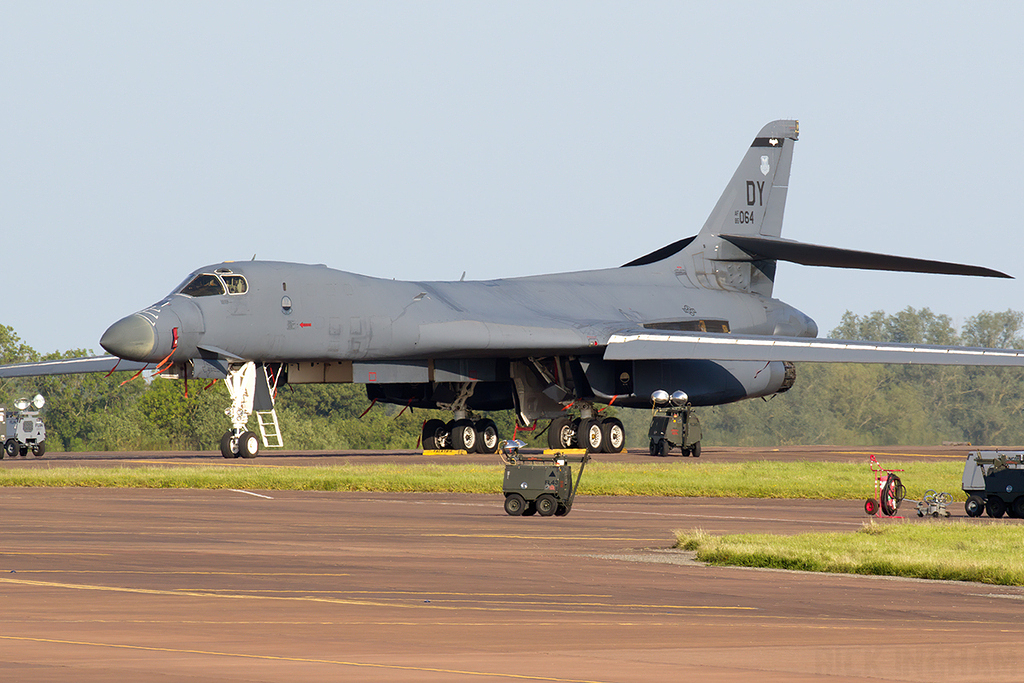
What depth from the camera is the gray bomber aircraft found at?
32625mm

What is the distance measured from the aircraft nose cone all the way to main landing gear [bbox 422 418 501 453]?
32.4 ft

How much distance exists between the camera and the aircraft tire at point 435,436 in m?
39.6

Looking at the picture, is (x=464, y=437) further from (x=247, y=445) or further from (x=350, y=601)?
(x=350, y=601)

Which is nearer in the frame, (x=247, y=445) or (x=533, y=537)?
(x=533, y=537)

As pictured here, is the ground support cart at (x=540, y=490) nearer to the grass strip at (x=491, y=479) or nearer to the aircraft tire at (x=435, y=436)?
the grass strip at (x=491, y=479)

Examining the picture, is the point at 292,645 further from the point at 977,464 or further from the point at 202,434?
the point at 202,434

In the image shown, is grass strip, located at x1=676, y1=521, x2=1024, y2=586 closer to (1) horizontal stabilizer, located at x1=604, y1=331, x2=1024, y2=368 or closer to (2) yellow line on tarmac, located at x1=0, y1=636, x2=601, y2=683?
(2) yellow line on tarmac, located at x1=0, y1=636, x2=601, y2=683

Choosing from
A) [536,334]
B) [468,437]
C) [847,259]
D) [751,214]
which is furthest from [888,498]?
[751,214]

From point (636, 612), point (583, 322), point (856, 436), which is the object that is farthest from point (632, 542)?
point (856, 436)

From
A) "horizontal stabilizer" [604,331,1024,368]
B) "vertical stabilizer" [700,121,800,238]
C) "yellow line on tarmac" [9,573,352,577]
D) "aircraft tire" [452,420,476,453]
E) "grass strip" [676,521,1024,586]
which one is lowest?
"yellow line on tarmac" [9,573,352,577]

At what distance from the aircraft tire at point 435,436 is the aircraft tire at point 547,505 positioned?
66.2 ft

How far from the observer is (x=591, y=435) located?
126ft

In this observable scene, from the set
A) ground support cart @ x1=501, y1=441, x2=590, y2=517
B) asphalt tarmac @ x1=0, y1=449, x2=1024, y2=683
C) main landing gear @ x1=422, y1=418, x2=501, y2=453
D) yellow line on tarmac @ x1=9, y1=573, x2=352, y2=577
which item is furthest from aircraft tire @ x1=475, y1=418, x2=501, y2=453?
yellow line on tarmac @ x1=9, y1=573, x2=352, y2=577

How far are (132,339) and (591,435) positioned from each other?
1213 centimetres
